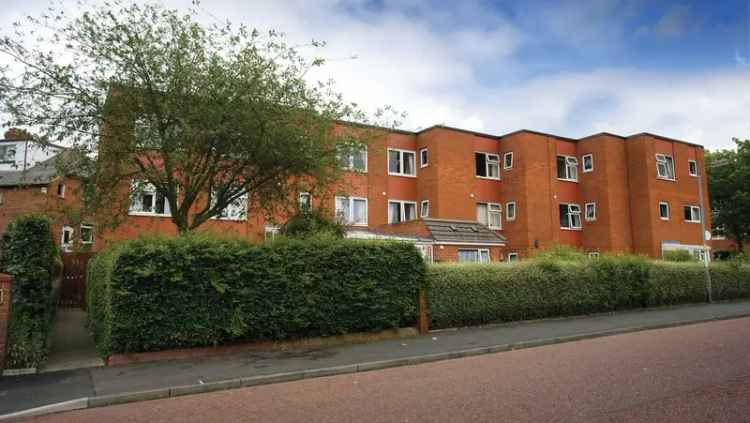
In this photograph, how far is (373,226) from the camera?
2825cm

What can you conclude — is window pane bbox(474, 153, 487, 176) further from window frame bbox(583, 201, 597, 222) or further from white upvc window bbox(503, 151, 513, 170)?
window frame bbox(583, 201, 597, 222)

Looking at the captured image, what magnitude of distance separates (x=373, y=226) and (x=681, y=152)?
866 inches

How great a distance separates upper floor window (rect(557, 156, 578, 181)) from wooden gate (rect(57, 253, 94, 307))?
26.8m

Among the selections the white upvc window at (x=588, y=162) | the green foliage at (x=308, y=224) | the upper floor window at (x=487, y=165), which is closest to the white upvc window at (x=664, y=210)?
the white upvc window at (x=588, y=162)

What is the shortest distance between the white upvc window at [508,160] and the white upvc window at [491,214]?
234cm

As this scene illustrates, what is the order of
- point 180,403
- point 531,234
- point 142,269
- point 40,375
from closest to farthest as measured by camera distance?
point 180,403, point 40,375, point 142,269, point 531,234

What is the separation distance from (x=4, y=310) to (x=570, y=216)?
3119 centimetres

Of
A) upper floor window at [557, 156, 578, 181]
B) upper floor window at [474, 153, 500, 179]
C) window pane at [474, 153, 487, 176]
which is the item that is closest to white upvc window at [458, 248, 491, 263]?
upper floor window at [474, 153, 500, 179]

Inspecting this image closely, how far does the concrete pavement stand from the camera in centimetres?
777

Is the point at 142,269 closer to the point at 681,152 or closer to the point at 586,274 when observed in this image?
the point at 586,274

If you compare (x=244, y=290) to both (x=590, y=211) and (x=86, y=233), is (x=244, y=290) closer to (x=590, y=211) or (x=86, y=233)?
(x=86, y=233)

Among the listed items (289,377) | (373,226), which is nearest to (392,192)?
(373,226)

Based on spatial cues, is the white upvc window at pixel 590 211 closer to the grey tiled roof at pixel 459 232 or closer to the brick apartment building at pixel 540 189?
the brick apartment building at pixel 540 189

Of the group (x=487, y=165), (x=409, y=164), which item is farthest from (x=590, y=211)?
(x=409, y=164)
